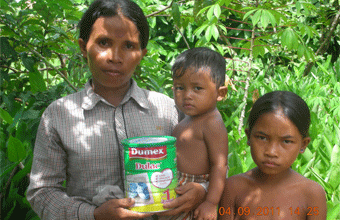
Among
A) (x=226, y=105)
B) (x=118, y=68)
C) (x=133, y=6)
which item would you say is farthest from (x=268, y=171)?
(x=226, y=105)

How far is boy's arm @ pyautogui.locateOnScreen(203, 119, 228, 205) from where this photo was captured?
1.49 metres

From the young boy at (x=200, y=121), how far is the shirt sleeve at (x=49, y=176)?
47 cm

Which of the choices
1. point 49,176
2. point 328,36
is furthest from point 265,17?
point 328,36

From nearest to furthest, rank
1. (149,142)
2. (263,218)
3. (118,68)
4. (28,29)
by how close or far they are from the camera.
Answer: (149,142) → (118,68) → (263,218) → (28,29)

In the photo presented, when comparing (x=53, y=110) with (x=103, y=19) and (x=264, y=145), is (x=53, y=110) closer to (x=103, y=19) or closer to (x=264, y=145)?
(x=103, y=19)

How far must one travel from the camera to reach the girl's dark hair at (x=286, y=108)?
4.95 feet

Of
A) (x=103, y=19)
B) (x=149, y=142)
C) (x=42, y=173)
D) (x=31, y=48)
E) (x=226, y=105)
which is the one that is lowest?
(x=226, y=105)

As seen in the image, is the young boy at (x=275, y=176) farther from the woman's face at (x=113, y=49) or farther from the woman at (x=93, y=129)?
the woman's face at (x=113, y=49)

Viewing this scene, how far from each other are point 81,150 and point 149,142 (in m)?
0.37

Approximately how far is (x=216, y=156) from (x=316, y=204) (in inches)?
18.3

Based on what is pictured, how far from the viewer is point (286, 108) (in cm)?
151

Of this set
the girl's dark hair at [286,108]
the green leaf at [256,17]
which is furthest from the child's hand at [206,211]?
the green leaf at [256,17]

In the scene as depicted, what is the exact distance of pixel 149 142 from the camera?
1.28 meters
